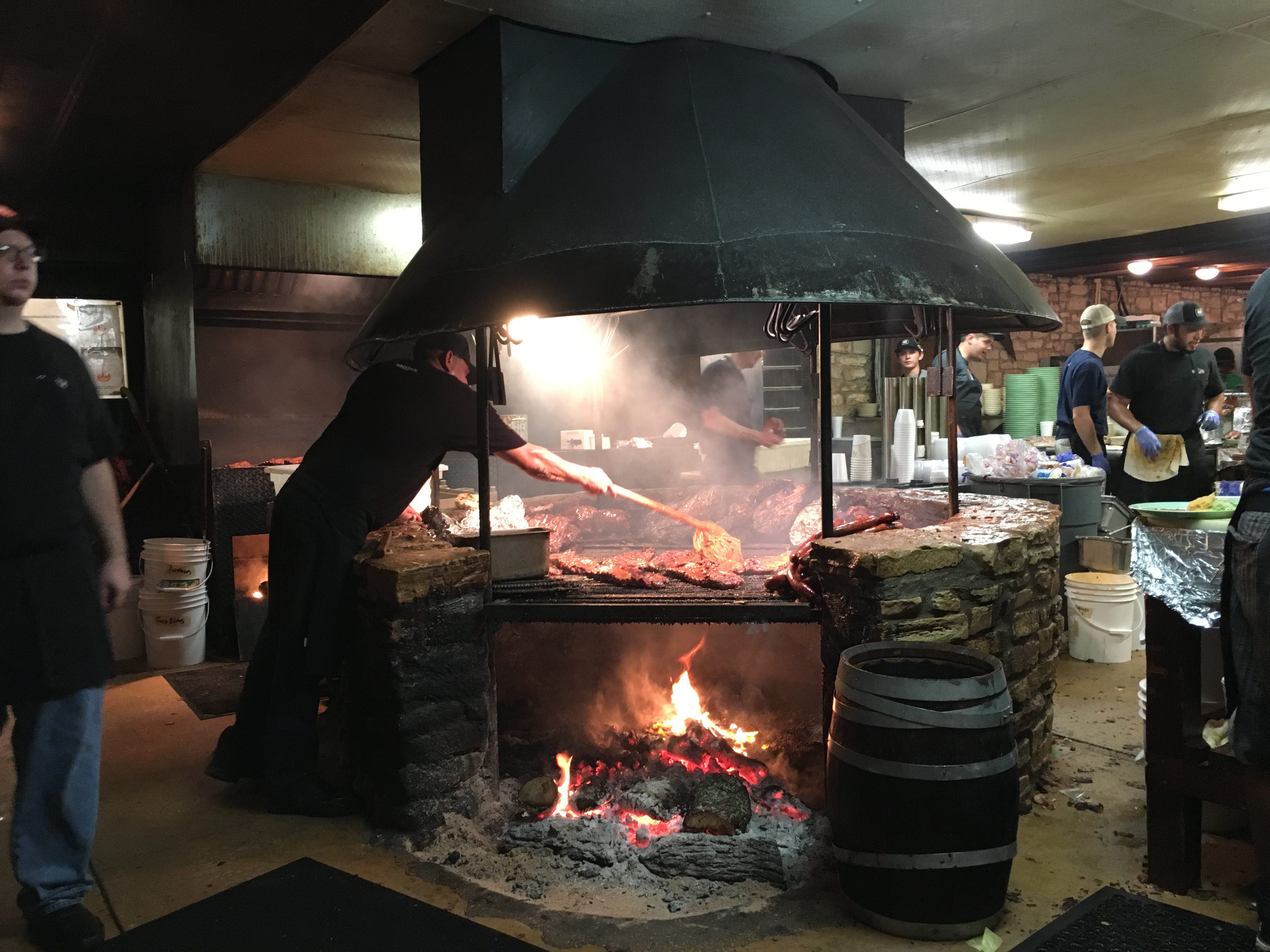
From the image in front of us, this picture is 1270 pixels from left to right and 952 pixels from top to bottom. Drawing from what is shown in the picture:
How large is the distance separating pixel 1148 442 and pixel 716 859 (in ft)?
21.0

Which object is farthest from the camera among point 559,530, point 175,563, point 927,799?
point 175,563

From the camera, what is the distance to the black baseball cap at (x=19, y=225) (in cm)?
317

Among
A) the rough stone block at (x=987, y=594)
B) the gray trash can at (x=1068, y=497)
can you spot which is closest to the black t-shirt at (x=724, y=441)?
the gray trash can at (x=1068, y=497)

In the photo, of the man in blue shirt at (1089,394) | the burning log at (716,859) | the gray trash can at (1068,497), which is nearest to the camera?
the burning log at (716,859)

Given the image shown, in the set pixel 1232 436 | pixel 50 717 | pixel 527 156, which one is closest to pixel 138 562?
pixel 50 717

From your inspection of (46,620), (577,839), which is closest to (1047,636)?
(577,839)

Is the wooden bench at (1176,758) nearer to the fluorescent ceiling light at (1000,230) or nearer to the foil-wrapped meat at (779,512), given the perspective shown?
→ the foil-wrapped meat at (779,512)

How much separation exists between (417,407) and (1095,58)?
4007 mm

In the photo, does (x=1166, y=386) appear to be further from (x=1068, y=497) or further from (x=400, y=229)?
(x=400, y=229)

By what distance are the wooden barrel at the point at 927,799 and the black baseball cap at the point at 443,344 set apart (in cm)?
272

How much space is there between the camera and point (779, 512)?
5926 mm

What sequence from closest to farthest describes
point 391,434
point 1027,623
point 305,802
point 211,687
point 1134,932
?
point 1134,932, point 1027,623, point 305,802, point 391,434, point 211,687

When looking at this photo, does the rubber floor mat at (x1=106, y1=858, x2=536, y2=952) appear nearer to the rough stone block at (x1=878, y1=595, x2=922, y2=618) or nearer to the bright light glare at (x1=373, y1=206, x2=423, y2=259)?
the rough stone block at (x1=878, y1=595, x2=922, y2=618)

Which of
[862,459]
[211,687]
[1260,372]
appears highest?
[1260,372]
